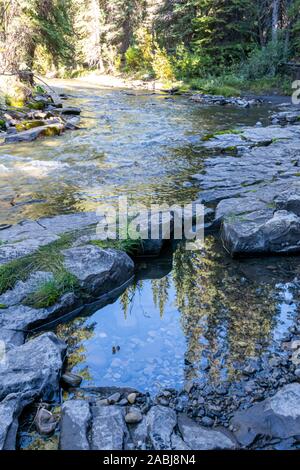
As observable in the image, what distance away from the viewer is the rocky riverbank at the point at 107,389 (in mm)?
2434

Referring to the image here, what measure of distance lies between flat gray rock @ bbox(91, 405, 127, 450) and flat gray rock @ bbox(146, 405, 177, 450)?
161 mm

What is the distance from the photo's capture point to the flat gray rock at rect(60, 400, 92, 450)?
2334 mm

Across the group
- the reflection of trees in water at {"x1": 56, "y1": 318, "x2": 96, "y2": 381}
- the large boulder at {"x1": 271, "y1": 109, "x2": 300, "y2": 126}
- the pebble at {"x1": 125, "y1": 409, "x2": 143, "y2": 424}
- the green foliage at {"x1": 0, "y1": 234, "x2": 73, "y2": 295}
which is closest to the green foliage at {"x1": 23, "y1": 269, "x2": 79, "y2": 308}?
the green foliage at {"x1": 0, "y1": 234, "x2": 73, "y2": 295}

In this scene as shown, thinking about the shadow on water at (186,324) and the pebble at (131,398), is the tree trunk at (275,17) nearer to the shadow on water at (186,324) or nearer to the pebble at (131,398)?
the shadow on water at (186,324)

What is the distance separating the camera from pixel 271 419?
251 cm

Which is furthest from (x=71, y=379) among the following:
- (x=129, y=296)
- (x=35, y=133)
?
(x=35, y=133)

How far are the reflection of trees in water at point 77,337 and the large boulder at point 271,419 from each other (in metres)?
1.13

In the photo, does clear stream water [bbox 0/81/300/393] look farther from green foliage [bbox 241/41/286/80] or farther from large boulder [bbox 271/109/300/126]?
green foliage [bbox 241/41/286/80]

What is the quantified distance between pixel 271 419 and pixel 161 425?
664 mm

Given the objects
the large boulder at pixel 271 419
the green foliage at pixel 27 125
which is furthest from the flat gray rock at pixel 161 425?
the green foliage at pixel 27 125

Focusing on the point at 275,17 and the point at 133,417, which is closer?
the point at 133,417

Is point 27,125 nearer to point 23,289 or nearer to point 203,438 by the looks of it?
point 23,289

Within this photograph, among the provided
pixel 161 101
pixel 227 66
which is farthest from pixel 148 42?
pixel 161 101

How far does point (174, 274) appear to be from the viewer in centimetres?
454
